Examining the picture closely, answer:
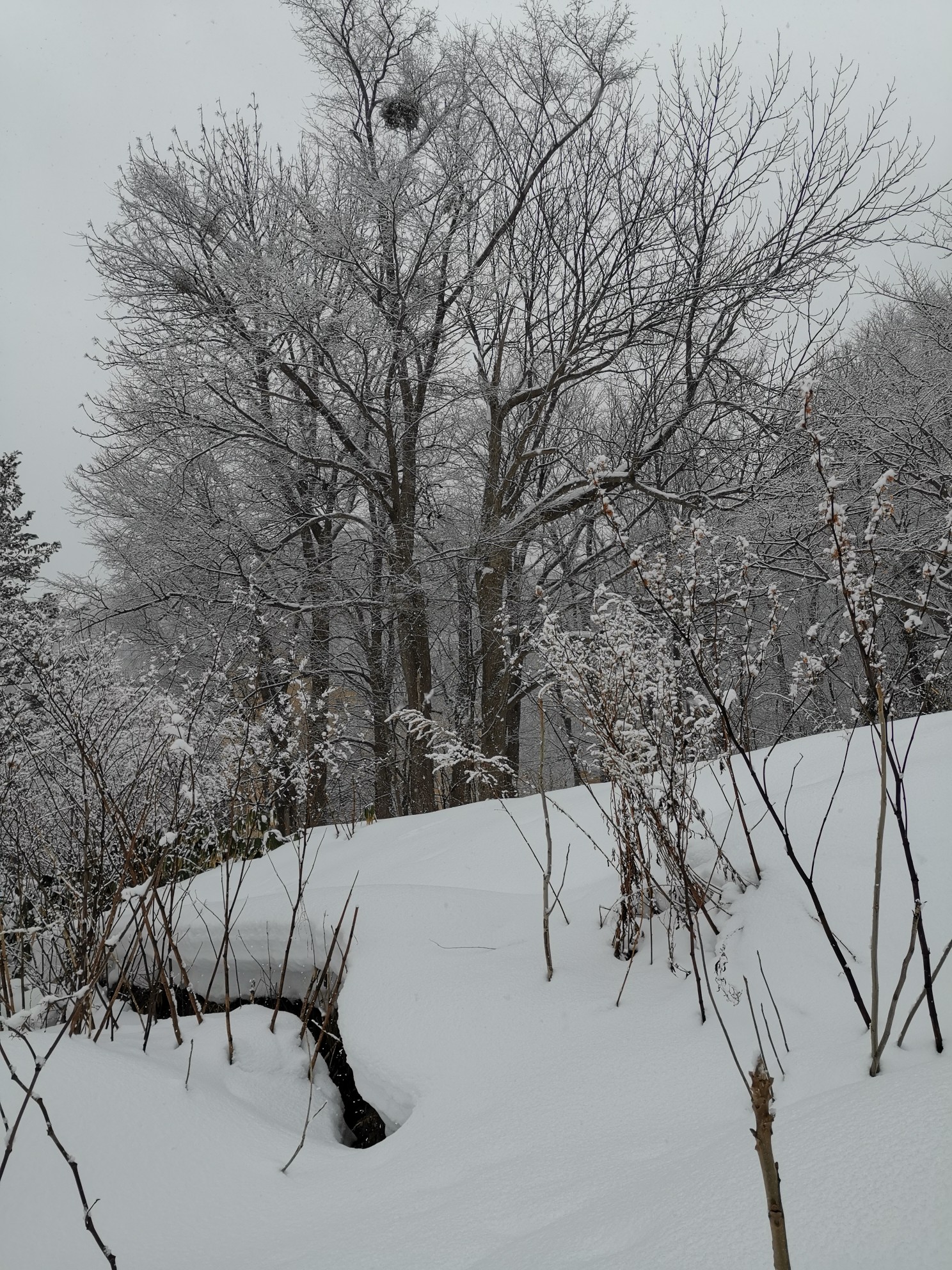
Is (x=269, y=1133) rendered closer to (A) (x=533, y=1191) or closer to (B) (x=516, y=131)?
(A) (x=533, y=1191)

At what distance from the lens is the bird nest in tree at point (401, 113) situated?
8508 millimetres

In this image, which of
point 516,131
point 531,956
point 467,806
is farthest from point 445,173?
point 531,956

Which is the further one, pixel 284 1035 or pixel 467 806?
pixel 467 806

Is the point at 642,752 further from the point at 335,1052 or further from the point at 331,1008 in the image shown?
the point at 335,1052

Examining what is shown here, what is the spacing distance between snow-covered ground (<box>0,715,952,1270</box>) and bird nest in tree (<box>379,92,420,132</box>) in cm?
942

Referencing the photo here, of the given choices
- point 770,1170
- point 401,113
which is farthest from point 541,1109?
point 401,113

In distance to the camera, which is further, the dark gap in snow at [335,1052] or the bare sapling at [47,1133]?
the dark gap in snow at [335,1052]

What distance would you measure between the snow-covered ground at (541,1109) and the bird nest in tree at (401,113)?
942cm

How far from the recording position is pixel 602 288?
731cm

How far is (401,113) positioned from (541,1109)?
1038cm

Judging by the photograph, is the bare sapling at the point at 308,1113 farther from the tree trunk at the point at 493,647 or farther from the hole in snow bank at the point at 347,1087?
the tree trunk at the point at 493,647

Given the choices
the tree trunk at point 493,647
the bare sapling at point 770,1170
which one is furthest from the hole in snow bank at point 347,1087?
the tree trunk at point 493,647

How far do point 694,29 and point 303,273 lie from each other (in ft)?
14.7

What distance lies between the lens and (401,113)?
8578 mm
